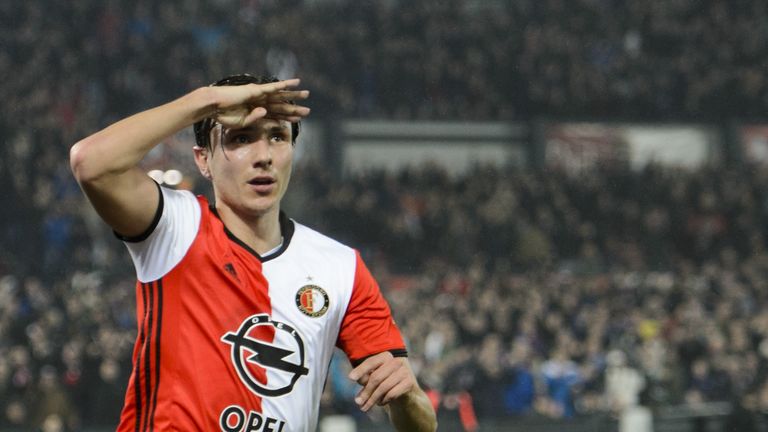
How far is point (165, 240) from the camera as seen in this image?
297 centimetres

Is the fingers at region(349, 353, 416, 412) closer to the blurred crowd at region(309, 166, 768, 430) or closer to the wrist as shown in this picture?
the wrist

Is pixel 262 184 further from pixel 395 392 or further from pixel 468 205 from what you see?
pixel 468 205

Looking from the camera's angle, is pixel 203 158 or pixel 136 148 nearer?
pixel 136 148

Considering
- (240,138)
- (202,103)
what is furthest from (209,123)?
(202,103)

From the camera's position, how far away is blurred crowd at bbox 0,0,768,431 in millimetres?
12727

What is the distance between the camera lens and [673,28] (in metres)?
24.5

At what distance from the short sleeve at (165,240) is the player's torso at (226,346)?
0.08 ft

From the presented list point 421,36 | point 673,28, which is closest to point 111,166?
point 421,36

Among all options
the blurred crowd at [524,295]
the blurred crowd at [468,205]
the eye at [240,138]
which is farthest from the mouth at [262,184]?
the blurred crowd at [524,295]

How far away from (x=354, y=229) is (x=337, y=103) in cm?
389

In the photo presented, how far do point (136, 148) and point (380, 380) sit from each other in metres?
0.86

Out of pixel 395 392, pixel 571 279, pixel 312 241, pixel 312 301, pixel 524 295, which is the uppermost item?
pixel 312 241

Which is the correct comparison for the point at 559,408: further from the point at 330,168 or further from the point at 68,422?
the point at 330,168

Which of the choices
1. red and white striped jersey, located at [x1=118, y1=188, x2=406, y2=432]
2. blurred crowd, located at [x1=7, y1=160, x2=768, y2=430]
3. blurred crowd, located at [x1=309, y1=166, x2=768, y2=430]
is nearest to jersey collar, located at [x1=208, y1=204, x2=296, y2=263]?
red and white striped jersey, located at [x1=118, y1=188, x2=406, y2=432]
